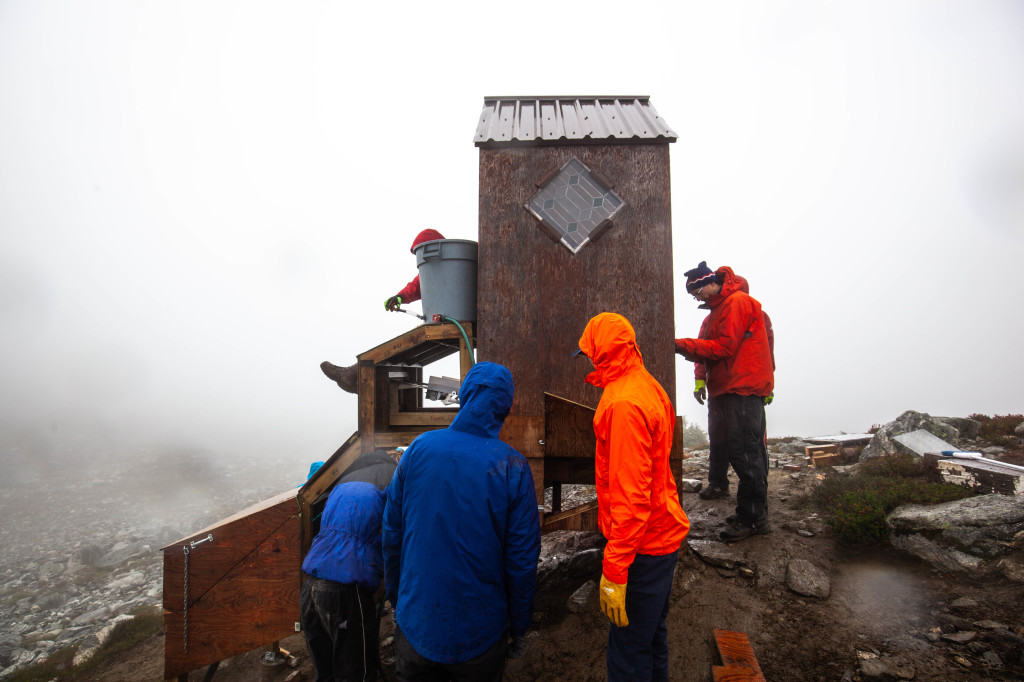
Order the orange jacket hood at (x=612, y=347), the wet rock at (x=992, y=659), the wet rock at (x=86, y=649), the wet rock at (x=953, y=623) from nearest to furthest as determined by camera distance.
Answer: the orange jacket hood at (x=612, y=347), the wet rock at (x=992, y=659), the wet rock at (x=953, y=623), the wet rock at (x=86, y=649)

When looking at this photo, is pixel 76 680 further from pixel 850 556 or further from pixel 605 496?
pixel 850 556

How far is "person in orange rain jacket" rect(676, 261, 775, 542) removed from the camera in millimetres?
3887

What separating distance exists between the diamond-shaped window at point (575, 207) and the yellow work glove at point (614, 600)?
2.29m

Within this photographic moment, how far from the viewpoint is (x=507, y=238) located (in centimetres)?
345

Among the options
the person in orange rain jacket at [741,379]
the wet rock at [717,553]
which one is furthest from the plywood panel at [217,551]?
the person in orange rain jacket at [741,379]

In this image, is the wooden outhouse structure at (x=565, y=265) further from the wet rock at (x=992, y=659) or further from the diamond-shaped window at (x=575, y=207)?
the wet rock at (x=992, y=659)

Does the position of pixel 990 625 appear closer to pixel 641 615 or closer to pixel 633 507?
pixel 641 615

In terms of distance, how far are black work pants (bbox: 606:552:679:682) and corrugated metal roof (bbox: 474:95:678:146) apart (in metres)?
3.00

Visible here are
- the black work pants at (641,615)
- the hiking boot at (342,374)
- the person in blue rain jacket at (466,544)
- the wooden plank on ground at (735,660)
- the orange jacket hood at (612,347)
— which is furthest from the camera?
the hiking boot at (342,374)

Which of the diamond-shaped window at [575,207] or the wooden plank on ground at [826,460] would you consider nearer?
the diamond-shaped window at [575,207]

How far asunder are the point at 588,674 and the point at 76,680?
229 inches

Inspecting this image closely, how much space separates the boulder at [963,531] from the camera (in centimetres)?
338

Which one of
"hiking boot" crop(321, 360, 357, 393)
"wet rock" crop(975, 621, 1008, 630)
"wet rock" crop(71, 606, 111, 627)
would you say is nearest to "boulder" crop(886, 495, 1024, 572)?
"wet rock" crop(975, 621, 1008, 630)

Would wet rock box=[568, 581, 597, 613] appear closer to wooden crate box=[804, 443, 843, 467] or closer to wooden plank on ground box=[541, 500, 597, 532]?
wooden plank on ground box=[541, 500, 597, 532]
